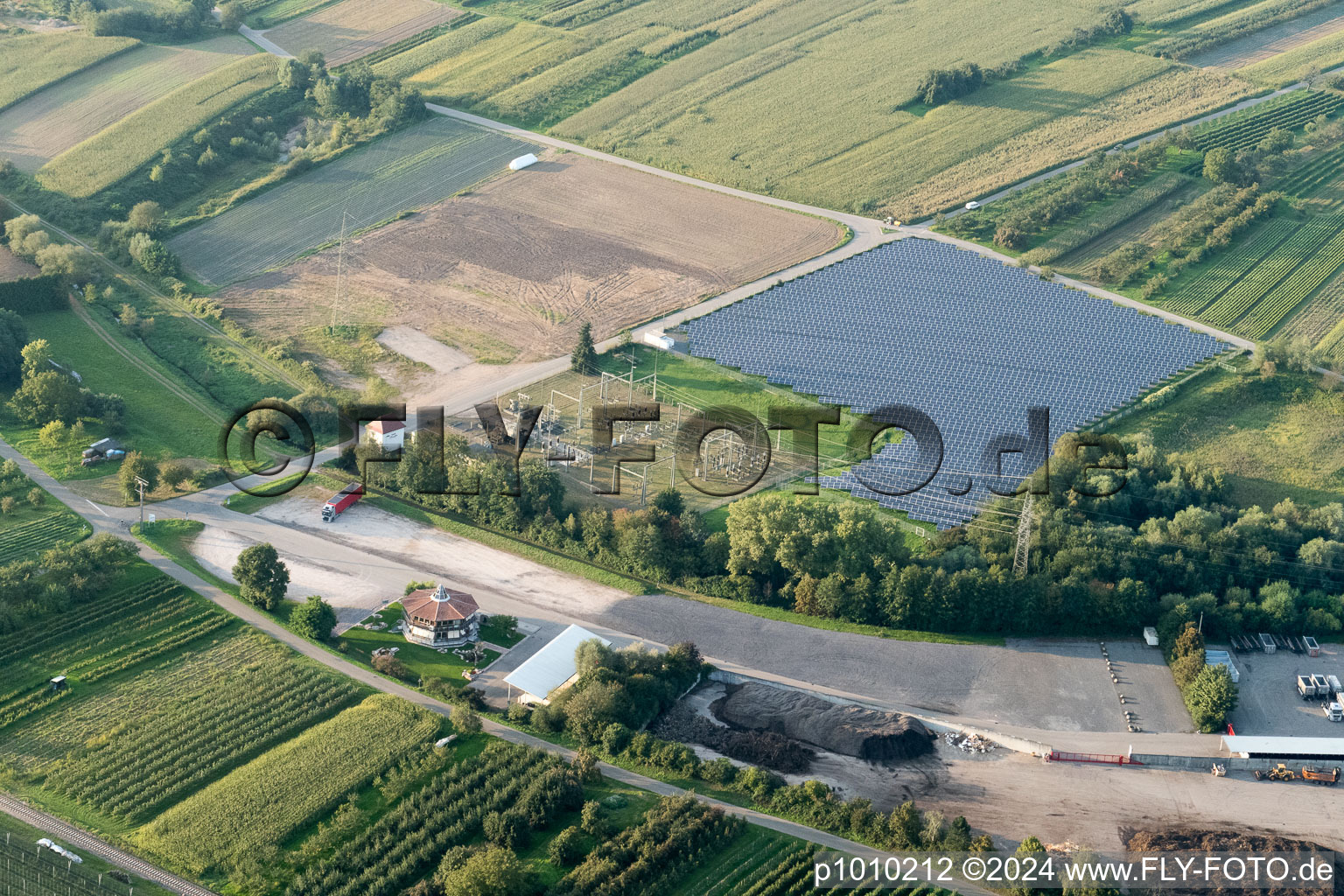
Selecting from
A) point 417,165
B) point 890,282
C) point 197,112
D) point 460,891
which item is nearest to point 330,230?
point 417,165

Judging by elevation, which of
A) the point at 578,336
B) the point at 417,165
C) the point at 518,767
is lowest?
the point at 518,767

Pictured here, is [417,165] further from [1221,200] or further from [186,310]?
[1221,200]

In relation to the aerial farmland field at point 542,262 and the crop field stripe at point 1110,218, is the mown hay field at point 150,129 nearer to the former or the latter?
the aerial farmland field at point 542,262

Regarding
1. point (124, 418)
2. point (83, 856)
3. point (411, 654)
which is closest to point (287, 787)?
point (83, 856)

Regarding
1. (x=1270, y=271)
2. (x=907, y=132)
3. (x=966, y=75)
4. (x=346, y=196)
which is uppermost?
(x=966, y=75)

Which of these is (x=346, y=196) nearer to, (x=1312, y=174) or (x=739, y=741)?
(x=739, y=741)

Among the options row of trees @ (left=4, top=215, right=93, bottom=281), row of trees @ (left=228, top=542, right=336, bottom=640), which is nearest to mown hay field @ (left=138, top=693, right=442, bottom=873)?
row of trees @ (left=228, top=542, right=336, bottom=640)
